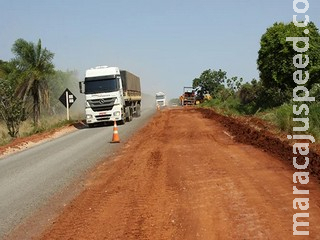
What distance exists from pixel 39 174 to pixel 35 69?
91.1 ft

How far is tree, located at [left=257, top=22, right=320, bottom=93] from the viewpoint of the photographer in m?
22.1

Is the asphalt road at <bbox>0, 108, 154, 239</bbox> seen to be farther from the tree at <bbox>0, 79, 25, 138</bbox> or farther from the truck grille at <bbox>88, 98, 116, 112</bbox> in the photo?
the tree at <bbox>0, 79, 25, 138</bbox>

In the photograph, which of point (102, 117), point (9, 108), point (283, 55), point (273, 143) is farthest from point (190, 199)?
point (9, 108)

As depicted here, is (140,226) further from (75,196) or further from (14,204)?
(14,204)

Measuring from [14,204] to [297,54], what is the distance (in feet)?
59.8

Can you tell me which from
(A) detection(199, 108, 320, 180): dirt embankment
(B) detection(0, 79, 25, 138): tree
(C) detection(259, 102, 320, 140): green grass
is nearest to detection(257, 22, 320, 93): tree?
(A) detection(199, 108, 320, 180): dirt embankment

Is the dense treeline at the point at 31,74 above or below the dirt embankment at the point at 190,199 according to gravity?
above

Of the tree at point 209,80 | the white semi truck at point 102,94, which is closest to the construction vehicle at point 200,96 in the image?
the tree at point 209,80

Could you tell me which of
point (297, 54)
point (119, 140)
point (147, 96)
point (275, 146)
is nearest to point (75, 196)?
point (275, 146)

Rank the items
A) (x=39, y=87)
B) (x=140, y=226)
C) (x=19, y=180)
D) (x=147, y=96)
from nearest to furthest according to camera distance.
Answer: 1. (x=140, y=226)
2. (x=19, y=180)
3. (x=39, y=87)
4. (x=147, y=96)

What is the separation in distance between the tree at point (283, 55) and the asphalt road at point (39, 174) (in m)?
10.5

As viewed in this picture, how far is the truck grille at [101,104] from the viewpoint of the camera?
25719mm

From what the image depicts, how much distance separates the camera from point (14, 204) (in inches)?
324

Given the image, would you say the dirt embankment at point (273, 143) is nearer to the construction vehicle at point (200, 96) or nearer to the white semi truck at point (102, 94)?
the white semi truck at point (102, 94)
